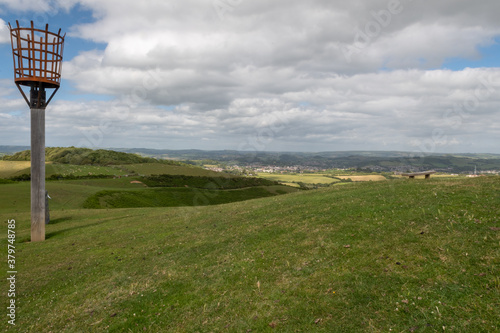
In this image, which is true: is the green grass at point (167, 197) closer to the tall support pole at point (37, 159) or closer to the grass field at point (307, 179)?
the tall support pole at point (37, 159)

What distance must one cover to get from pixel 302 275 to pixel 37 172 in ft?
83.6

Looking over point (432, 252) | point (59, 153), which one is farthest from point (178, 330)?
point (59, 153)

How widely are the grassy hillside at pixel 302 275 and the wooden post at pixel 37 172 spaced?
5.11 metres

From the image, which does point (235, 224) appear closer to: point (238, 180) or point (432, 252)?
point (432, 252)

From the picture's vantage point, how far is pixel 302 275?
36.8 feet

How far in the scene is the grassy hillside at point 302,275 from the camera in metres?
8.53

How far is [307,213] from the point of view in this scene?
19797 millimetres

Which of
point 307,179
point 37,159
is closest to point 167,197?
point 37,159

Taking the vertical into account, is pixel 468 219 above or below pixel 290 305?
above

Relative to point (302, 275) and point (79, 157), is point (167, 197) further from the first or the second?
point (79, 157)

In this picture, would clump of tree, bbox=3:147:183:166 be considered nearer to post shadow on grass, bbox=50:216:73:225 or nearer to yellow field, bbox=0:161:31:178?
yellow field, bbox=0:161:31:178

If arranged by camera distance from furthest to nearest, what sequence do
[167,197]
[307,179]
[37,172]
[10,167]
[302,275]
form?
[307,179] < [10,167] < [167,197] < [37,172] < [302,275]

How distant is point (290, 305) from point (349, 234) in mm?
6274

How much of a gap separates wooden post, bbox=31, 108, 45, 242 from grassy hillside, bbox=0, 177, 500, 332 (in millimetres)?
5110
